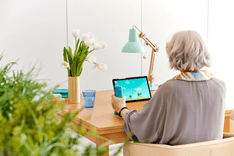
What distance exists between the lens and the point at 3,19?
3293mm

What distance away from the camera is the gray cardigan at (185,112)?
1395 mm

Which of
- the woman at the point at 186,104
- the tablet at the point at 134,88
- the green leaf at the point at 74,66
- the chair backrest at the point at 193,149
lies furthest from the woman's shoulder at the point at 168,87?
the green leaf at the point at 74,66

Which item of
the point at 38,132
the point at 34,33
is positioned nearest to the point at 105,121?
the point at 38,132

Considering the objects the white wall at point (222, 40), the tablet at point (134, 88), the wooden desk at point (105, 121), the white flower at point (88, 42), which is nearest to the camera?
the wooden desk at point (105, 121)

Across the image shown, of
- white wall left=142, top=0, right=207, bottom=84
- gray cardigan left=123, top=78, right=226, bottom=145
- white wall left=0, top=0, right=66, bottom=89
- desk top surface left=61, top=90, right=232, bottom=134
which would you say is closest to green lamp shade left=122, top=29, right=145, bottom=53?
desk top surface left=61, top=90, right=232, bottom=134

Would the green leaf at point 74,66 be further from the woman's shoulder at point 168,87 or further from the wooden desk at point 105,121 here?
the woman's shoulder at point 168,87

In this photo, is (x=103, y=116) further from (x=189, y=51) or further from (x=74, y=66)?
(x=189, y=51)

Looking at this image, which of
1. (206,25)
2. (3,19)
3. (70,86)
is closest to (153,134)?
(70,86)

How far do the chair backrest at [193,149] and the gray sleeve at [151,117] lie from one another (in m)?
0.08

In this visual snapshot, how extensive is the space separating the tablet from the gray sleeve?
49cm

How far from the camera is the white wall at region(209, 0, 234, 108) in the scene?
4508 mm

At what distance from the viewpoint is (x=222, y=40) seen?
4594 mm

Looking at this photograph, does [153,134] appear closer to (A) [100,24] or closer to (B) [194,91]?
(B) [194,91]

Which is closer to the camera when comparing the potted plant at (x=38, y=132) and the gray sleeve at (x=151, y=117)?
the potted plant at (x=38, y=132)
